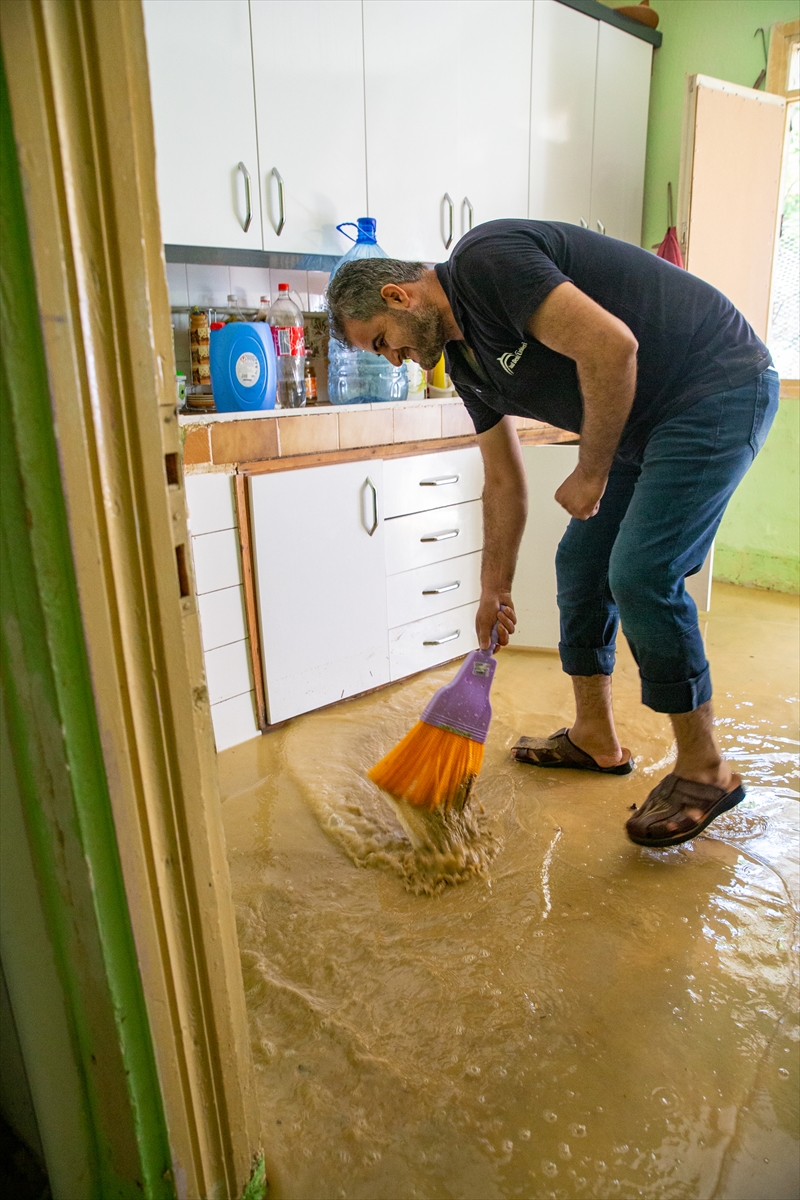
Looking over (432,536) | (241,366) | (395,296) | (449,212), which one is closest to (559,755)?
(432,536)

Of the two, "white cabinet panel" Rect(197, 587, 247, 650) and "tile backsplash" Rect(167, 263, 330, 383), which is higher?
"tile backsplash" Rect(167, 263, 330, 383)

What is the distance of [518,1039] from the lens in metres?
1.11

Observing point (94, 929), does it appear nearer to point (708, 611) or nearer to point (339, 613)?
point (339, 613)

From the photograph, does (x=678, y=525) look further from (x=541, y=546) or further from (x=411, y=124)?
(x=411, y=124)

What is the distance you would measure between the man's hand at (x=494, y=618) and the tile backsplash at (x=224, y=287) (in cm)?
123

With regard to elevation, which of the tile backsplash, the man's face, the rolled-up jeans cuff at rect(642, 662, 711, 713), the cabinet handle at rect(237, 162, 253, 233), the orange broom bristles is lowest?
the orange broom bristles

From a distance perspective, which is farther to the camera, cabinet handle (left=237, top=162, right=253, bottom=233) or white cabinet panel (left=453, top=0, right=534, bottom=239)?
white cabinet panel (left=453, top=0, right=534, bottom=239)

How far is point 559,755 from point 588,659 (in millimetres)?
262

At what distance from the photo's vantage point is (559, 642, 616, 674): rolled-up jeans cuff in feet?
5.86

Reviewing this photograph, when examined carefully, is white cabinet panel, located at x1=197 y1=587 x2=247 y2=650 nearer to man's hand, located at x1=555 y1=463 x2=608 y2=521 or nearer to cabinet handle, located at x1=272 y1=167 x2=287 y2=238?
man's hand, located at x1=555 y1=463 x2=608 y2=521

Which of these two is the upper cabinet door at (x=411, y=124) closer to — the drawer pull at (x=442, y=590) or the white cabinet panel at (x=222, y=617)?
the drawer pull at (x=442, y=590)

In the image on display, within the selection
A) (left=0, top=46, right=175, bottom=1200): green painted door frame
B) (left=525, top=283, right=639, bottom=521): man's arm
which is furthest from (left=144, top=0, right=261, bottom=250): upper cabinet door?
(left=0, top=46, right=175, bottom=1200): green painted door frame

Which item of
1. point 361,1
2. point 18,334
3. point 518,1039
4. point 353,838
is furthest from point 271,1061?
point 361,1

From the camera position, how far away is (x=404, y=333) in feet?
4.78
